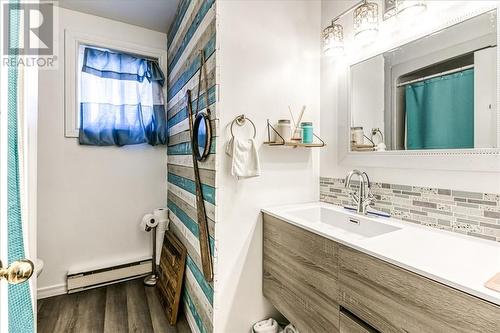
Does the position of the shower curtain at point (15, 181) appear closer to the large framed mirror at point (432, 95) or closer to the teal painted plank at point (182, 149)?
the teal painted plank at point (182, 149)

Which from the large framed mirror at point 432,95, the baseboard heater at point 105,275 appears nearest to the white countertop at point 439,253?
the large framed mirror at point 432,95

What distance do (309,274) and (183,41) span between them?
2.10 metres

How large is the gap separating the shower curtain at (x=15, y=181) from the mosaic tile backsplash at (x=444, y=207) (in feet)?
5.26

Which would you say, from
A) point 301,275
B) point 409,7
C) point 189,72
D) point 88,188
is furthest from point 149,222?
point 409,7

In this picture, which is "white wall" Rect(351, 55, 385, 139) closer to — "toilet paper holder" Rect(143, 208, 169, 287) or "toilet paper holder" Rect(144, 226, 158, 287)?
"toilet paper holder" Rect(143, 208, 169, 287)

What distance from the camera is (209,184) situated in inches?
63.4

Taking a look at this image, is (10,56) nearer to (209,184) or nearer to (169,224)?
(209,184)

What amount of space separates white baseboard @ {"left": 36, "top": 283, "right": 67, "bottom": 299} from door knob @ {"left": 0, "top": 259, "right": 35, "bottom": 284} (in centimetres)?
236

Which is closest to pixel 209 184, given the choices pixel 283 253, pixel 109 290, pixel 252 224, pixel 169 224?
pixel 252 224

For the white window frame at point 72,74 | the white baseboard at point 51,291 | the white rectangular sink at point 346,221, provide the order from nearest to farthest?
the white rectangular sink at point 346,221 → the white baseboard at point 51,291 → the white window frame at point 72,74

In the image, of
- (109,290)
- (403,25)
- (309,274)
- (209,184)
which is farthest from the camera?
(109,290)

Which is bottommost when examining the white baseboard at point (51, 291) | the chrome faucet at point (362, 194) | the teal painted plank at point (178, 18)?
the white baseboard at point (51, 291)

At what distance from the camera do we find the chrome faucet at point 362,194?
1491 mm

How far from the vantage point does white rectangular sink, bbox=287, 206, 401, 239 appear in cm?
136
